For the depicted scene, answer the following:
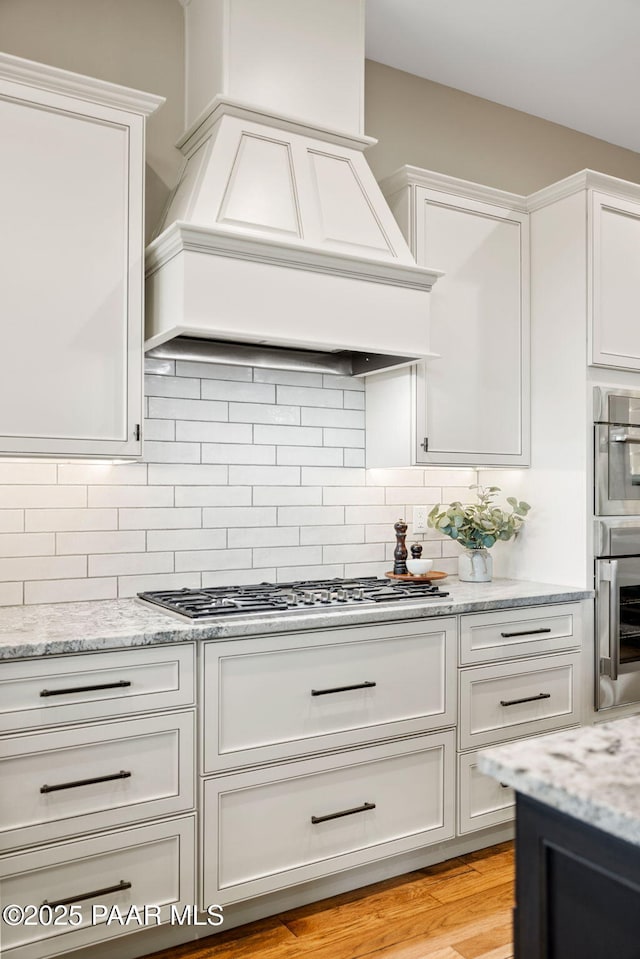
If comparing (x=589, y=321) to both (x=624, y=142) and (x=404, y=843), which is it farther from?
(x=404, y=843)

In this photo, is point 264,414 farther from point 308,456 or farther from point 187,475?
point 187,475

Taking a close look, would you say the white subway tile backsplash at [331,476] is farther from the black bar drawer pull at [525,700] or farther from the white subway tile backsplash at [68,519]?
the black bar drawer pull at [525,700]

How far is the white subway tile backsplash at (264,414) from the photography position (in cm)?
293

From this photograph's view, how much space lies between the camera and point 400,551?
3146mm

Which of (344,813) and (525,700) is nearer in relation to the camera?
(344,813)

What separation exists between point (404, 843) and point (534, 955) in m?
1.64

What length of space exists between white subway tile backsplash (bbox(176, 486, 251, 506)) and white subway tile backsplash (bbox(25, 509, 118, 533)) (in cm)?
26

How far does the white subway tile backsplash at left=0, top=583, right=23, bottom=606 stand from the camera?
96.8 inches

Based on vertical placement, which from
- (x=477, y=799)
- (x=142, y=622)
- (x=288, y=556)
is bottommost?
(x=477, y=799)

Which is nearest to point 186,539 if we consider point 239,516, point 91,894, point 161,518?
point 161,518

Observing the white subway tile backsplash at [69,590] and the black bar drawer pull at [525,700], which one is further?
the black bar drawer pull at [525,700]

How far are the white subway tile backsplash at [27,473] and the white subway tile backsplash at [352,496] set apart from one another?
1116 mm

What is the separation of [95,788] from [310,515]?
1.41 meters

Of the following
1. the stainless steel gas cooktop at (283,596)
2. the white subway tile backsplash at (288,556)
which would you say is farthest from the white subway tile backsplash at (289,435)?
the stainless steel gas cooktop at (283,596)
